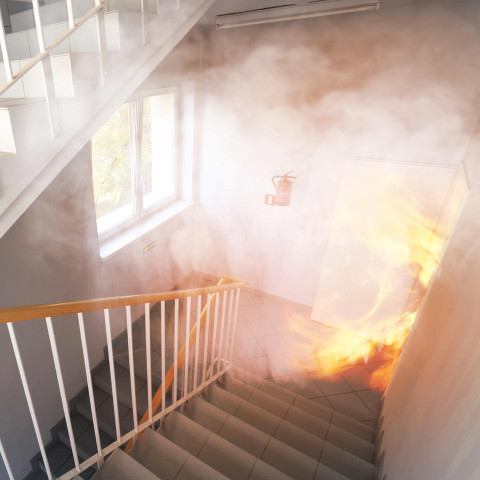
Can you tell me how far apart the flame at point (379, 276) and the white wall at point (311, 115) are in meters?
0.29

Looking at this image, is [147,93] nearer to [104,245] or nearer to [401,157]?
[104,245]

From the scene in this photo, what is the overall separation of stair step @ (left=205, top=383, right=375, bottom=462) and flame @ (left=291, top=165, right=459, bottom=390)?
0.97 meters

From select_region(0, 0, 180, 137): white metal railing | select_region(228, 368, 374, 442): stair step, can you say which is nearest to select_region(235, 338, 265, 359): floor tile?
select_region(228, 368, 374, 442): stair step

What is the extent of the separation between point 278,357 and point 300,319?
740mm

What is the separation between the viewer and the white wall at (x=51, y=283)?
2.17m

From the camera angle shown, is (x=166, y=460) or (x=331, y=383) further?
(x=331, y=383)

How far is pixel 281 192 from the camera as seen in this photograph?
3.78 metres

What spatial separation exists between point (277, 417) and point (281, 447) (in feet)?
1.20

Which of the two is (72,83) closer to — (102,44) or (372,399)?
(102,44)

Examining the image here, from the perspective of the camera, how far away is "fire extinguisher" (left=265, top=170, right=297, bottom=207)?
375 centimetres

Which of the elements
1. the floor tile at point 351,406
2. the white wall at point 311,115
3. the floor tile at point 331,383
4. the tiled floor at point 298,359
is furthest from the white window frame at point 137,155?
the floor tile at point 351,406

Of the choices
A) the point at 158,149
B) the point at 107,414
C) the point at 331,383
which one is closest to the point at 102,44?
the point at 158,149

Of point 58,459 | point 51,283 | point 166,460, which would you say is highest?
point 51,283

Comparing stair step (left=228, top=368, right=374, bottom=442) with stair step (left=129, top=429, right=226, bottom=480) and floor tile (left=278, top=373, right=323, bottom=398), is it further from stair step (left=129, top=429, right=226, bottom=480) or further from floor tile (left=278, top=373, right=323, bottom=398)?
stair step (left=129, top=429, right=226, bottom=480)
